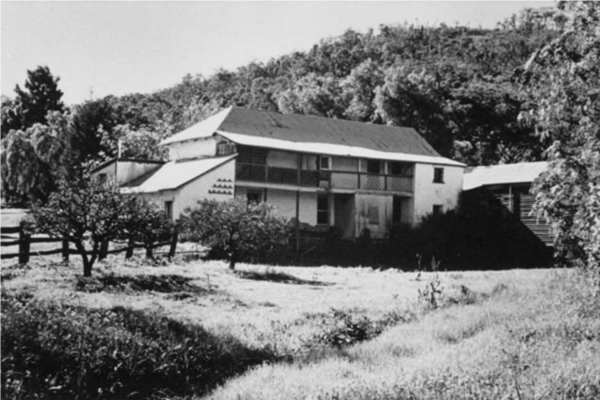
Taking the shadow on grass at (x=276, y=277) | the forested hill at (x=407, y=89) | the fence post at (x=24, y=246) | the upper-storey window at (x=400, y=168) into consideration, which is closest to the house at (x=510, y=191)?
the forested hill at (x=407, y=89)

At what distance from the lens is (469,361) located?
8.52 metres

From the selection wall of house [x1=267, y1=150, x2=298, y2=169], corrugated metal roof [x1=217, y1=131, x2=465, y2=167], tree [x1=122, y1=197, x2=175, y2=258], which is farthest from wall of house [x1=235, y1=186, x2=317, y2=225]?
tree [x1=122, y1=197, x2=175, y2=258]

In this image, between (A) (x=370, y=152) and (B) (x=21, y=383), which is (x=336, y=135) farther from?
(B) (x=21, y=383)

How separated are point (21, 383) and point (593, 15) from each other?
1070 centimetres

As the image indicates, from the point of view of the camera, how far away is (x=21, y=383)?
6.24 metres

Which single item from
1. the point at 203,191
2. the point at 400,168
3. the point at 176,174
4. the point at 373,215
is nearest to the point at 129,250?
the point at 203,191

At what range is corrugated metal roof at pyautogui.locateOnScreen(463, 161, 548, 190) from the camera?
30.9 meters

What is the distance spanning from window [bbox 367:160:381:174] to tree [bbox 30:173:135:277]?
73.0 ft

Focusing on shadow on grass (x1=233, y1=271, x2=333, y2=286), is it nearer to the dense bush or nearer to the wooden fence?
the wooden fence

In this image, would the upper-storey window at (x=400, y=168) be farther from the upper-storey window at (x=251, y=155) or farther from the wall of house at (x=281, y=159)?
the upper-storey window at (x=251, y=155)

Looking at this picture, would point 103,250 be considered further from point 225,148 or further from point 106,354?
point 225,148

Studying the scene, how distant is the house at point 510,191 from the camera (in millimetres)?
29422

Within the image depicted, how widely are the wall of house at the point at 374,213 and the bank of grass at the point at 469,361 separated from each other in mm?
18661

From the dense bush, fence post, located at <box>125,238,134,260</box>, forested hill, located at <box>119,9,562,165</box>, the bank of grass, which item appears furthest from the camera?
forested hill, located at <box>119,9,562,165</box>
